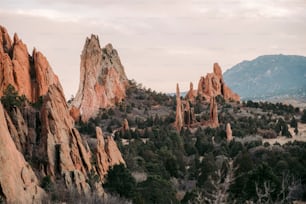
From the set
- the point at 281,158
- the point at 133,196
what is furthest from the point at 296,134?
the point at 133,196

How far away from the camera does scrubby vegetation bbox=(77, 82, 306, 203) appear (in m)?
40.2

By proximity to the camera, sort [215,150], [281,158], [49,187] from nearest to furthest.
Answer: [49,187] → [281,158] → [215,150]

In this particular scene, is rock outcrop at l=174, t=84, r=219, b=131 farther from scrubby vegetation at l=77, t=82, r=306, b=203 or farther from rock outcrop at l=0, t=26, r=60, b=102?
rock outcrop at l=0, t=26, r=60, b=102

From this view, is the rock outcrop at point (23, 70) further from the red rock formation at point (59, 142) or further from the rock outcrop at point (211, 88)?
the rock outcrop at point (211, 88)

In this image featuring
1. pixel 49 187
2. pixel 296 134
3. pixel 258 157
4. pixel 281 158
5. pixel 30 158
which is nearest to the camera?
pixel 49 187

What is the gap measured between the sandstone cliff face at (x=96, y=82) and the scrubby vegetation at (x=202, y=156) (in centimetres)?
219

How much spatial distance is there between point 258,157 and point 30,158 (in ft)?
105

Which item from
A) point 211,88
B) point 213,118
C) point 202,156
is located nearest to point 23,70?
point 202,156

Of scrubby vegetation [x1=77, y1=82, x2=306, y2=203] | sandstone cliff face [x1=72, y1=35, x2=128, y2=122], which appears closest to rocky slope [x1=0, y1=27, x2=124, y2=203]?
scrubby vegetation [x1=77, y1=82, x2=306, y2=203]

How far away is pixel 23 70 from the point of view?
57031 mm

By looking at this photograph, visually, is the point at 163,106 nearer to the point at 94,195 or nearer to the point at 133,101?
the point at 133,101

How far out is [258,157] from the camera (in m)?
63.6

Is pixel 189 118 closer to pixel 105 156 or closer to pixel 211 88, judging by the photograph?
pixel 211 88

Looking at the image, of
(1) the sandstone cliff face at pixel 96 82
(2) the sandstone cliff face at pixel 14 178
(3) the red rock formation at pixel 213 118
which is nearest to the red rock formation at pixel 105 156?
(2) the sandstone cliff face at pixel 14 178
